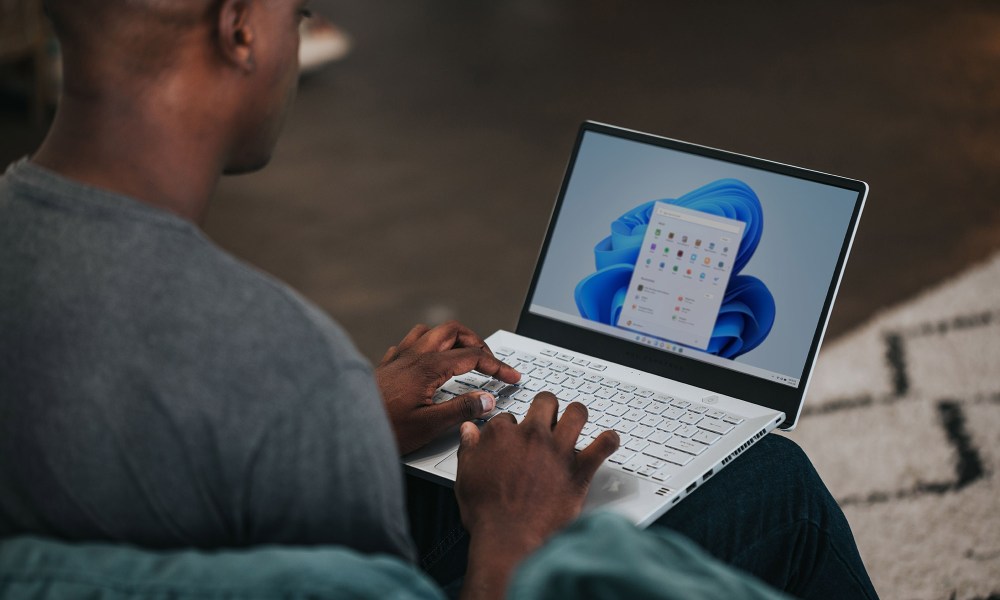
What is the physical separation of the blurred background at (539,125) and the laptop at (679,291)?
712 millimetres

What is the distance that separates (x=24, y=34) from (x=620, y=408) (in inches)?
105

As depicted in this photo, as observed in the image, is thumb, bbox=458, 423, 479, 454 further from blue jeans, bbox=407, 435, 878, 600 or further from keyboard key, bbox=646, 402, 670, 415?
keyboard key, bbox=646, 402, 670, 415

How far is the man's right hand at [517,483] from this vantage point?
898 millimetres

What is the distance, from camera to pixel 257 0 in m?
0.76

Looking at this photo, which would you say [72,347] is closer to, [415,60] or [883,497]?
[883,497]

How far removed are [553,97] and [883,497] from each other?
7.29 feet

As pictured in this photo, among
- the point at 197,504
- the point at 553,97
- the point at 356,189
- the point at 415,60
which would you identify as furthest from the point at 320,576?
the point at 415,60

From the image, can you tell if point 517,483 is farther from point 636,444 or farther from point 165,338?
point 165,338

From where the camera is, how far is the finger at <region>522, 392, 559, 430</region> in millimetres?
996

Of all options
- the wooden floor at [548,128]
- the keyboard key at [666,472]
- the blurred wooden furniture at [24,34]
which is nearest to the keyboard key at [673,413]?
the keyboard key at [666,472]

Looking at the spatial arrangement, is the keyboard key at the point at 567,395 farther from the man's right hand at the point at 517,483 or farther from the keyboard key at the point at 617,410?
the man's right hand at the point at 517,483

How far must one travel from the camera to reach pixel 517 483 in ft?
3.10

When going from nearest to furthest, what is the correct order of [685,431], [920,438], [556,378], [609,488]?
[609,488] → [685,431] → [556,378] → [920,438]

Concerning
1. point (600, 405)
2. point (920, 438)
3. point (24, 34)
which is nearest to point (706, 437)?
point (600, 405)
